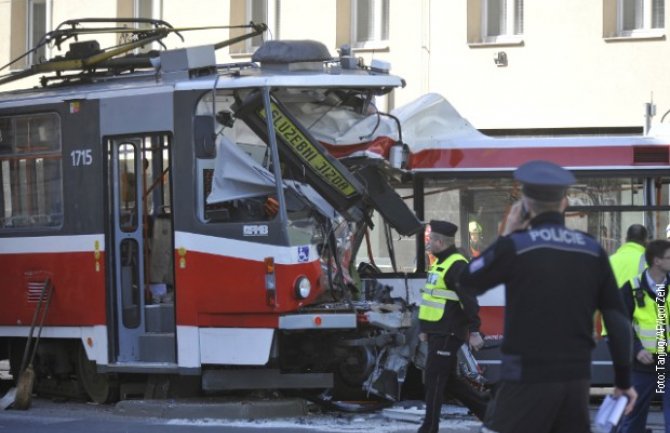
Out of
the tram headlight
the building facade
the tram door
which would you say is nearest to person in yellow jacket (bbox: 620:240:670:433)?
the tram headlight

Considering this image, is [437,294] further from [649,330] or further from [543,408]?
[543,408]

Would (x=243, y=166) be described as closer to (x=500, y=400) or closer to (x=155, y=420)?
(x=155, y=420)

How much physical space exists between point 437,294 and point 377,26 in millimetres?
14914

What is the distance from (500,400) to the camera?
5914 mm

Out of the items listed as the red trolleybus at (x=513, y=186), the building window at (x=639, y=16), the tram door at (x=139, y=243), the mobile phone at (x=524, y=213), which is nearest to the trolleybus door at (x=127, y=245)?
the tram door at (x=139, y=243)

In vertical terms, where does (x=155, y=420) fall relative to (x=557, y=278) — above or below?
below

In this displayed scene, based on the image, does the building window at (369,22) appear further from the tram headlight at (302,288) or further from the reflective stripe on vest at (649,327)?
the reflective stripe on vest at (649,327)

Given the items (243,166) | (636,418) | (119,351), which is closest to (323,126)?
(243,166)

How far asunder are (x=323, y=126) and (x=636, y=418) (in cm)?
429

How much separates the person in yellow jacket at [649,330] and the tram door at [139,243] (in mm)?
4489

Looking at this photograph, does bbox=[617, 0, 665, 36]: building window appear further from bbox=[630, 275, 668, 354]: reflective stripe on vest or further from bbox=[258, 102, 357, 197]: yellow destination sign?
bbox=[630, 275, 668, 354]: reflective stripe on vest

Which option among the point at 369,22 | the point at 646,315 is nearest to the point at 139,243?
the point at 646,315

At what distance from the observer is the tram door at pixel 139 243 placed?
1200 cm

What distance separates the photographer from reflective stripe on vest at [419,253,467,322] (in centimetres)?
985
